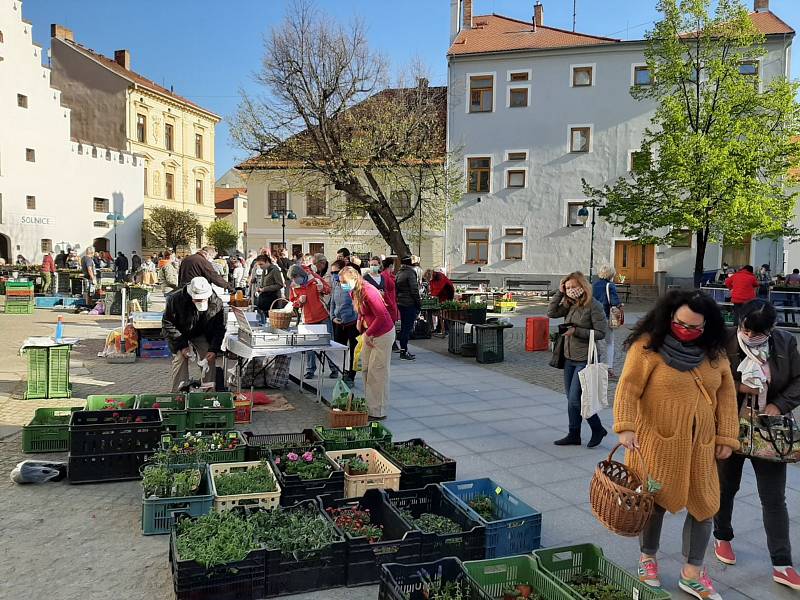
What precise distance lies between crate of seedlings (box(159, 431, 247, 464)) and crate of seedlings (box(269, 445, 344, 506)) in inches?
13.5

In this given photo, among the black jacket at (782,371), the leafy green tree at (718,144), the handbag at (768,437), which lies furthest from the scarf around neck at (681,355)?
the leafy green tree at (718,144)

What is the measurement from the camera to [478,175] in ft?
112

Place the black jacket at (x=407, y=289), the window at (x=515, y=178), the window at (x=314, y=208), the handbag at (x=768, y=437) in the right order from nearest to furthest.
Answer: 1. the handbag at (x=768, y=437)
2. the black jacket at (x=407, y=289)
3. the window at (x=515, y=178)
4. the window at (x=314, y=208)

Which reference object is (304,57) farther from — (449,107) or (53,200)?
(53,200)

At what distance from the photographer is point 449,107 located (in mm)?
33938

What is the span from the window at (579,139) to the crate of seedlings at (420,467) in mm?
29545

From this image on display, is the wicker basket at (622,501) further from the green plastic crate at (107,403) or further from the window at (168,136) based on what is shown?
the window at (168,136)

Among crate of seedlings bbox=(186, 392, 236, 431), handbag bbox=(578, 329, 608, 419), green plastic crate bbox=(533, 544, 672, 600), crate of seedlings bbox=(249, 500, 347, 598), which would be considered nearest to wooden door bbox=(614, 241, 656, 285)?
handbag bbox=(578, 329, 608, 419)

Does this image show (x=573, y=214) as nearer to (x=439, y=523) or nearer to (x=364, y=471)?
(x=364, y=471)

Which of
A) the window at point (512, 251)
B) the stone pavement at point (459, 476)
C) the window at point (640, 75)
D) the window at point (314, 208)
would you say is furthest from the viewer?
the window at point (314, 208)

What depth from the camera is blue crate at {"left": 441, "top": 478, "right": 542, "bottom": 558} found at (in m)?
Answer: 4.45

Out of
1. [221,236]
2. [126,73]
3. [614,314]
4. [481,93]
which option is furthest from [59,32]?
[614,314]

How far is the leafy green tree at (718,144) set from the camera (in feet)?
71.1

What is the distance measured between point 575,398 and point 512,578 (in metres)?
3.51
